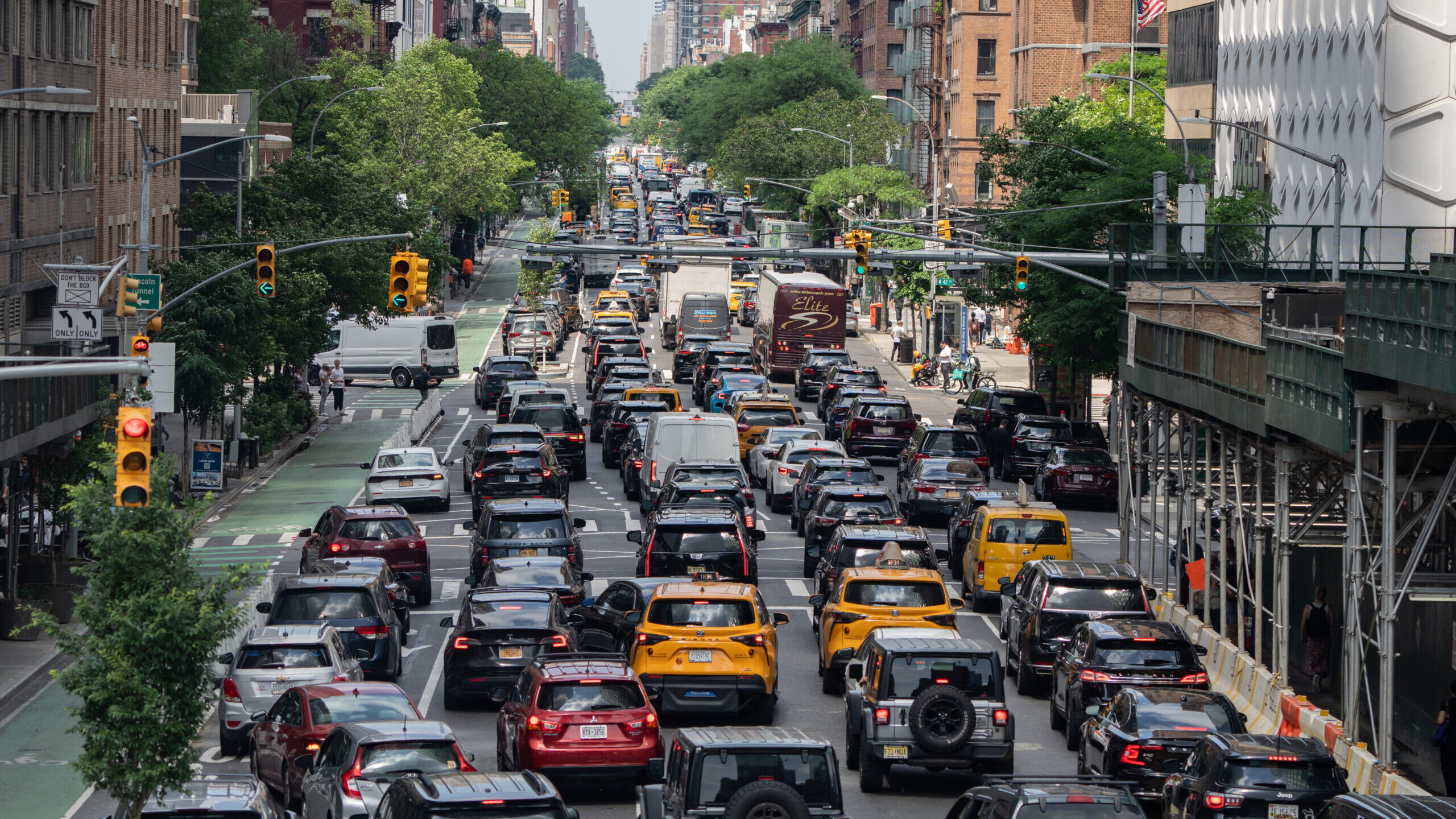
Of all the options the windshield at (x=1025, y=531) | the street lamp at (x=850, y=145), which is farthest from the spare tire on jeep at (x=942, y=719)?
the street lamp at (x=850, y=145)

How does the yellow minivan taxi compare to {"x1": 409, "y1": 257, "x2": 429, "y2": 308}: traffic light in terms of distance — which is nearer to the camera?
the yellow minivan taxi

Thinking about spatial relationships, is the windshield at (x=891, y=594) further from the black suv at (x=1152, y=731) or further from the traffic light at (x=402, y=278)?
the traffic light at (x=402, y=278)

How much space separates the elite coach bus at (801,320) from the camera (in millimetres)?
68375

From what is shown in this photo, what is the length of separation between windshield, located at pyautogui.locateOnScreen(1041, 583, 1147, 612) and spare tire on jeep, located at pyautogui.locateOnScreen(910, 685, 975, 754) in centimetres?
567

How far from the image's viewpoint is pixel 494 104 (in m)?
130

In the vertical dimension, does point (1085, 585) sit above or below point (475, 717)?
above

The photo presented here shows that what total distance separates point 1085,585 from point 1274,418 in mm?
3124

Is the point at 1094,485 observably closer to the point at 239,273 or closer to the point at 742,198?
the point at 239,273

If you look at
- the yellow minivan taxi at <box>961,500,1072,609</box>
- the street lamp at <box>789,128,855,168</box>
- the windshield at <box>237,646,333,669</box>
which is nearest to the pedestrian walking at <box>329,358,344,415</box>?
the yellow minivan taxi at <box>961,500,1072,609</box>

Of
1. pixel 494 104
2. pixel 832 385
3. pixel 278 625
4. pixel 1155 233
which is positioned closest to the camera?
pixel 278 625

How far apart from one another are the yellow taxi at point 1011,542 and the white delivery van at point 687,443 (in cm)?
931

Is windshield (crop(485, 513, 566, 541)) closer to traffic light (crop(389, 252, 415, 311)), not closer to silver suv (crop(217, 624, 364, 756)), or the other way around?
silver suv (crop(217, 624, 364, 756))

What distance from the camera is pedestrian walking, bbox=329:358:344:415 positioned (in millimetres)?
61094

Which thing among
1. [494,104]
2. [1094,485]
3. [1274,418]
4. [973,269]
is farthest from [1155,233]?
[494,104]
